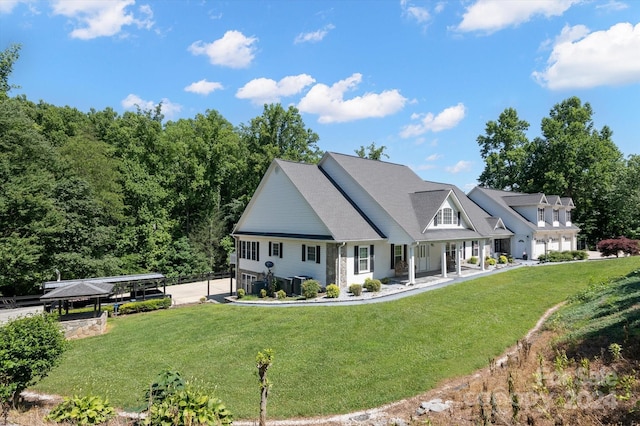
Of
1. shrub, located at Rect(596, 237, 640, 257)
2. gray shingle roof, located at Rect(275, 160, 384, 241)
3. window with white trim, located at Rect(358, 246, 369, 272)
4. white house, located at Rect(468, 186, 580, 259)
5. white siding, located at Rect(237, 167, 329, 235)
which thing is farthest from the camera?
white house, located at Rect(468, 186, 580, 259)

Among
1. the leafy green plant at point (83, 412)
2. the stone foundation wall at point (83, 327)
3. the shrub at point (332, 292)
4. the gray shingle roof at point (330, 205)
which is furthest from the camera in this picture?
the gray shingle roof at point (330, 205)

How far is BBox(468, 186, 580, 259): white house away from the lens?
117 feet

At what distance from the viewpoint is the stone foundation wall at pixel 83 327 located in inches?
711

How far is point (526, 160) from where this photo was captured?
53719 mm

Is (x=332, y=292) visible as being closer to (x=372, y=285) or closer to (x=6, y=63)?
(x=372, y=285)

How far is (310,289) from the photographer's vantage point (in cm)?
2072

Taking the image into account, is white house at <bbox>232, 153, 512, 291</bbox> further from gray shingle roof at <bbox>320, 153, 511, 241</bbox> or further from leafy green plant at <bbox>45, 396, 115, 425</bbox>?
leafy green plant at <bbox>45, 396, 115, 425</bbox>

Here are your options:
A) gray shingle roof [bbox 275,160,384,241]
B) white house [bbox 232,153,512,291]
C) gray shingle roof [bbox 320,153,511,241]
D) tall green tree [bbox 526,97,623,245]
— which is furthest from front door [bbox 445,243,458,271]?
tall green tree [bbox 526,97,623,245]

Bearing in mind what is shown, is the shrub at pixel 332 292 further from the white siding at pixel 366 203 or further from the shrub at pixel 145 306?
the shrub at pixel 145 306

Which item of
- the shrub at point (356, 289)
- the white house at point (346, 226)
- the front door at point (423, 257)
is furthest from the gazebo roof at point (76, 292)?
the front door at point (423, 257)

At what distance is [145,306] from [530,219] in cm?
3503

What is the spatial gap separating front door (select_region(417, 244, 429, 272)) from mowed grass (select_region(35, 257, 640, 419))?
5738mm

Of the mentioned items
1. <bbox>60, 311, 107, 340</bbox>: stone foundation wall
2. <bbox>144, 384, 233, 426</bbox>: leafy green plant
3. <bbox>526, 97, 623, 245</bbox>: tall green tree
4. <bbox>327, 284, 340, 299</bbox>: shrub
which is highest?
<bbox>526, 97, 623, 245</bbox>: tall green tree

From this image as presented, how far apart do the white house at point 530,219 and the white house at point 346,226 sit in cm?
854
